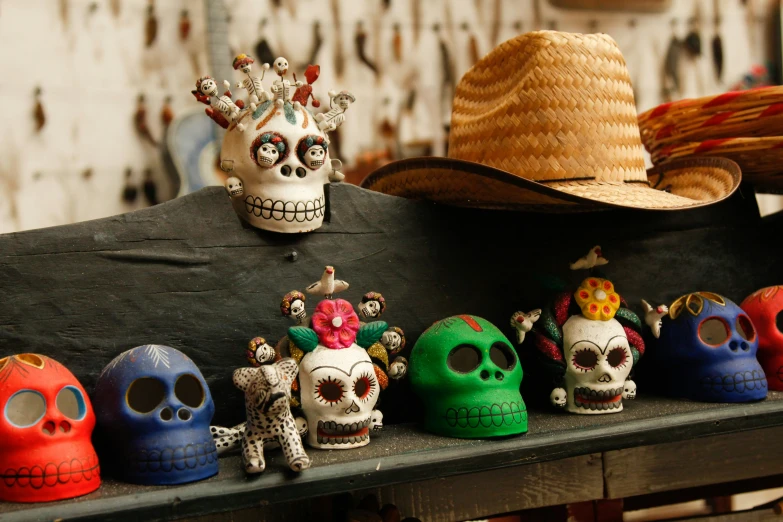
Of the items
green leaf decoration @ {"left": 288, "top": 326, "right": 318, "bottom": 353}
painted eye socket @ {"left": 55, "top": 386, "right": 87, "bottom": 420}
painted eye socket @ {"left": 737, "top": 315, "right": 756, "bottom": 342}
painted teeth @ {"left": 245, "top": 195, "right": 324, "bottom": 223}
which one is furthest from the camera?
painted eye socket @ {"left": 737, "top": 315, "right": 756, "bottom": 342}

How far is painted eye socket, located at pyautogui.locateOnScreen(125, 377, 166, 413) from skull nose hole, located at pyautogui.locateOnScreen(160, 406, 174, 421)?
0.34 feet

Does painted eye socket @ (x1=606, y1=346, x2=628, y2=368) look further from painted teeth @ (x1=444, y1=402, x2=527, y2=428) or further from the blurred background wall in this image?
the blurred background wall

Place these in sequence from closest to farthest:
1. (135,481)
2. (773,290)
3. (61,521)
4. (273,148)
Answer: (61,521) < (135,481) < (273,148) < (773,290)

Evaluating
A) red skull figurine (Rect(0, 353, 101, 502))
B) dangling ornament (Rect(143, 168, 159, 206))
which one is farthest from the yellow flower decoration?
dangling ornament (Rect(143, 168, 159, 206))

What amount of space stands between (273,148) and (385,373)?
45cm

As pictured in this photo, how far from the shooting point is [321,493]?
1.33 meters

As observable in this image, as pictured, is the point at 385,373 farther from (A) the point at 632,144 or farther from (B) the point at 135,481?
(A) the point at 632,144

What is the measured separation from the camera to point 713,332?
1.85m

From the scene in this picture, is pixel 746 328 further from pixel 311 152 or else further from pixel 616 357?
pixel 311 152

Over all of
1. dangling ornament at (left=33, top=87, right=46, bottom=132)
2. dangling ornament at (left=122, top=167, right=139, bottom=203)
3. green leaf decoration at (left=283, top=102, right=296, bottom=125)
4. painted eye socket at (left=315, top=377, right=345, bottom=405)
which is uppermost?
dangling ornament at (left=33, top=87, right=46, bottom=132)

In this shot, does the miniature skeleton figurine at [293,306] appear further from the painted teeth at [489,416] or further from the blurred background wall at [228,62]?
the blurred background wall at [228,62]

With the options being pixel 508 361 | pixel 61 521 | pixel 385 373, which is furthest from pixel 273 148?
pixel 61 521

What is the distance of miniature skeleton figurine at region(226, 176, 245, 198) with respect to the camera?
1.53 meters

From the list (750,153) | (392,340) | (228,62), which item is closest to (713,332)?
(750,153)
